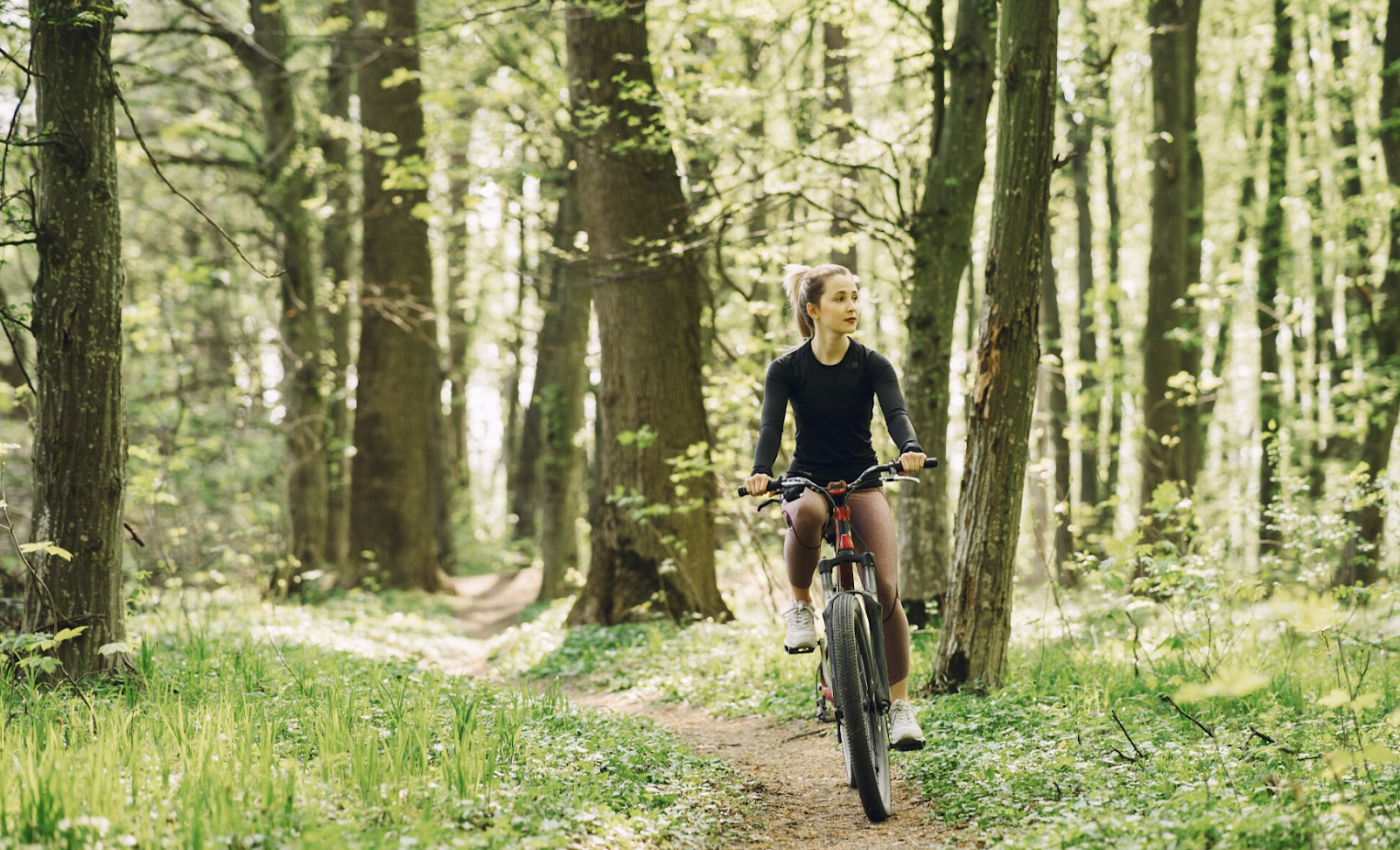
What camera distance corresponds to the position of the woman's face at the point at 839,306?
4.61 metres

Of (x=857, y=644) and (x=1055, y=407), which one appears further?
(x=1055, y=407)

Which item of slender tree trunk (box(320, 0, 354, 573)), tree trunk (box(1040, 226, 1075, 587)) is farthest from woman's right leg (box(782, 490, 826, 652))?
slender tree trunk (box(320, 0, 354, 573))

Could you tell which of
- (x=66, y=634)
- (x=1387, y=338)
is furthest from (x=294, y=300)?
(x=1387, y=338)

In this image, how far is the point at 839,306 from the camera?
4625 millimetres

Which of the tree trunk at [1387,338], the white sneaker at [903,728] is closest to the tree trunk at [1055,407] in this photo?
the tree trunk at [1387,338]

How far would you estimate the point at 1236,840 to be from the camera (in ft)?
10.2

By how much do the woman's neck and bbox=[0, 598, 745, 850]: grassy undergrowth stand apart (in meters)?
A: 2.07

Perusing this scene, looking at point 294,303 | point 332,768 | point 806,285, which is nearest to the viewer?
point 332,768

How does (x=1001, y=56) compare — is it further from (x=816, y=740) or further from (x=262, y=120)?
(x=262, y=120)

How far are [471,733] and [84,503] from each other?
8.36ft

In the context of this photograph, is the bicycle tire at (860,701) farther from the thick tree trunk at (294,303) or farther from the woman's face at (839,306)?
the thick tree trunk at (294,303)

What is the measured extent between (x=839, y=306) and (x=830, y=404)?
0.46 metres

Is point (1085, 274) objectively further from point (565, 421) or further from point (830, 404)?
Answer: point (830, 404)

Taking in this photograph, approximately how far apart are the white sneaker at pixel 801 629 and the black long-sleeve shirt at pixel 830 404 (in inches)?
24.4
